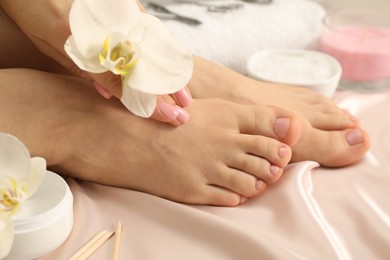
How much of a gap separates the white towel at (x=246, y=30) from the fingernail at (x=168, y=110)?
473 mm

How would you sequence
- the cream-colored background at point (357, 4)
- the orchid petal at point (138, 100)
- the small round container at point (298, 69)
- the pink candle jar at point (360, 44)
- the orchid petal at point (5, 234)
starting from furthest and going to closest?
1. the cream-colored background at point (357, 4)
2. the pink candle jar at point (360, 44)
3. the small round container at point (298, 69)
4. the orchid petal at point (138, 100)
5. the orchid petal at point (5, 234)

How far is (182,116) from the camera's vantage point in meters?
1.05

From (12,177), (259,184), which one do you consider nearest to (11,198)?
(12,177)

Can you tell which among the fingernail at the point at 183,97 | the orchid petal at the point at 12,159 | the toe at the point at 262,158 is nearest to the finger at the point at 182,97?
the fingernail at the point at 183,97

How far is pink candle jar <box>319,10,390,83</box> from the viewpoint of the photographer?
4.84 feet

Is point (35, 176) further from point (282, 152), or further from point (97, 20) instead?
point (282, 152)

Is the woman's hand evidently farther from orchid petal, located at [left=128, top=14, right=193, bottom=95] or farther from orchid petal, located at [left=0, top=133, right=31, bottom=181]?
orchid petal, located at [left=0, top=133, right=31, bottom=181]

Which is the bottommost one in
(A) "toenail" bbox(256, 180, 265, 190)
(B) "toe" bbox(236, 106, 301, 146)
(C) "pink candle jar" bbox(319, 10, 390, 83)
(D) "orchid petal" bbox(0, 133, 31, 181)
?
(C) "pink candle jar" bbox(319, 10, 390, 83)

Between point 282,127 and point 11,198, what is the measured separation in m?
0.48

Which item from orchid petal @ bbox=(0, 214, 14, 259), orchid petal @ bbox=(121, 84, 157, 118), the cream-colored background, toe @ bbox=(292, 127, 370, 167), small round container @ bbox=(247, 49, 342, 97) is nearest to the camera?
orchid petal @ bbox=(0, 214, 14, 259)

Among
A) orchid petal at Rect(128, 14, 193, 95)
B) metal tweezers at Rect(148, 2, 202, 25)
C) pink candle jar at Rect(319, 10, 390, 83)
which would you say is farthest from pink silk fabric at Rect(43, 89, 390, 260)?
metal tweezers at Rect(148, 2, 202, 25)

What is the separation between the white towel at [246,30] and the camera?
1.51 metres

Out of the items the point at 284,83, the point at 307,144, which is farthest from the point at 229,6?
the point at 307,144

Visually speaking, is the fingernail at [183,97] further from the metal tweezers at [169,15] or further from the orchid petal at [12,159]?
the metal tweezers at [169,15]
